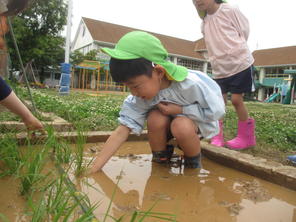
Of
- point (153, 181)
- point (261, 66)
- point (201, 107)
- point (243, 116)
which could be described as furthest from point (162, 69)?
point (261, 66)

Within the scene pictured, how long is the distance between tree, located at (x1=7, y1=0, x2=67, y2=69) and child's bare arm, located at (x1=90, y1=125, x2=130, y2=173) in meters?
17.3

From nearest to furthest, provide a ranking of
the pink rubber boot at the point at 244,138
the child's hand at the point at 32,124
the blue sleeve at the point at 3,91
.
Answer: the blue sleeve at the point at 3,91
the child's hand at the point at 32,124
the pink rubber boot at the point at 244,138

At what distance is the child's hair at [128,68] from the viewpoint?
1470mm

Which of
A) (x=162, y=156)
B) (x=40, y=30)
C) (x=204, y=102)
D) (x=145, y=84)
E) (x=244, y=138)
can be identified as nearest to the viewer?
(x=145, y=84)

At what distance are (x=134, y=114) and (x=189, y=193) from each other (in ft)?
2.14

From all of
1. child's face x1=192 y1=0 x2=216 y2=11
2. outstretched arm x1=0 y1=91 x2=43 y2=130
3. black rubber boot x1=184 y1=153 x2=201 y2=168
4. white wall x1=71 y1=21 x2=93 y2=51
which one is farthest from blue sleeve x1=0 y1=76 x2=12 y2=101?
white wall x1=71 y1=21 x2=93 y2=51

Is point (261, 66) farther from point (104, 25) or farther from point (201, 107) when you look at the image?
point (201, 107)

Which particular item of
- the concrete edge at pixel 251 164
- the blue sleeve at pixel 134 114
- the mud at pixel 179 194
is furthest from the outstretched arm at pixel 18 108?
the blue sleeve at pixel 134 114

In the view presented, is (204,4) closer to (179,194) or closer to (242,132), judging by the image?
(242,132)

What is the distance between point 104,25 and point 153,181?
86.7 ft

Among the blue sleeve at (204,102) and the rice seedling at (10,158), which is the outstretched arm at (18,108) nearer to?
the rice seedling at (10,158)

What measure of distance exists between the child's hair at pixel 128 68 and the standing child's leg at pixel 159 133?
400 millimetres

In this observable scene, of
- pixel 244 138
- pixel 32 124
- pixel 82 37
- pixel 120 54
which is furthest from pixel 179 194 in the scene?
pixel 82 37

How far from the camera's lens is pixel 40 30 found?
60.4 feet
